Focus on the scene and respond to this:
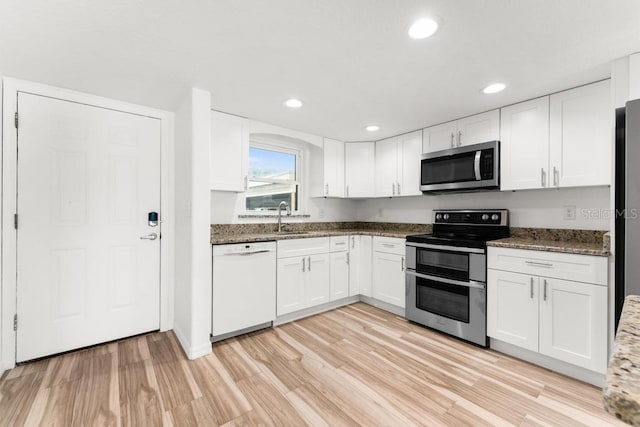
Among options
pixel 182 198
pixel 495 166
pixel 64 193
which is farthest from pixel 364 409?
pixel 64 193

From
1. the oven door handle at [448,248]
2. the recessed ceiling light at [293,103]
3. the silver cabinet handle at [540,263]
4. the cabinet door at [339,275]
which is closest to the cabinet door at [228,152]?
the recessed ceiling light at [293,103]

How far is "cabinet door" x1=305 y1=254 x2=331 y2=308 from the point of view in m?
3.07

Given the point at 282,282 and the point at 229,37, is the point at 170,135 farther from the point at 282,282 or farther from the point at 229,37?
the point at 282,282

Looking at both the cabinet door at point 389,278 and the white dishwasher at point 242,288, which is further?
the cabinet door at point 389,278

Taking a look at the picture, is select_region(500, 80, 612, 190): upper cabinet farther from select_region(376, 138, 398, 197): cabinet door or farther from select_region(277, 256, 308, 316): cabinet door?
select_region(277, 256, 308, 316): cabinet door

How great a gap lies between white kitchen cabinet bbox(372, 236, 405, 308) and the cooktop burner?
258 mm

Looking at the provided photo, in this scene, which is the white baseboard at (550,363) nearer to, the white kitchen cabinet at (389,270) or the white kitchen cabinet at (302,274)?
the white kitchen cabinet at (389,270)

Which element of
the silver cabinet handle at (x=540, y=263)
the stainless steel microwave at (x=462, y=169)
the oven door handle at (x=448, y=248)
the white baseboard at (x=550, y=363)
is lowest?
the white baseboard at (x=550, y=363)

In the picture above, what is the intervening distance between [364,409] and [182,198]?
6.95ft

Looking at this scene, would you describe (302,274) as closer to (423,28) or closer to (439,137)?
(439,137)

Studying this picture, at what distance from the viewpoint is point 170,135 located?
2732 mm

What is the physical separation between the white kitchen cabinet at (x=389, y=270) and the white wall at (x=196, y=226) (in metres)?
1.88

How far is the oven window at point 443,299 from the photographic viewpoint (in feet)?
8.25

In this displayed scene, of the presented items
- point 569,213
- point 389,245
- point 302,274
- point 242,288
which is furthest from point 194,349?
point 569,213
